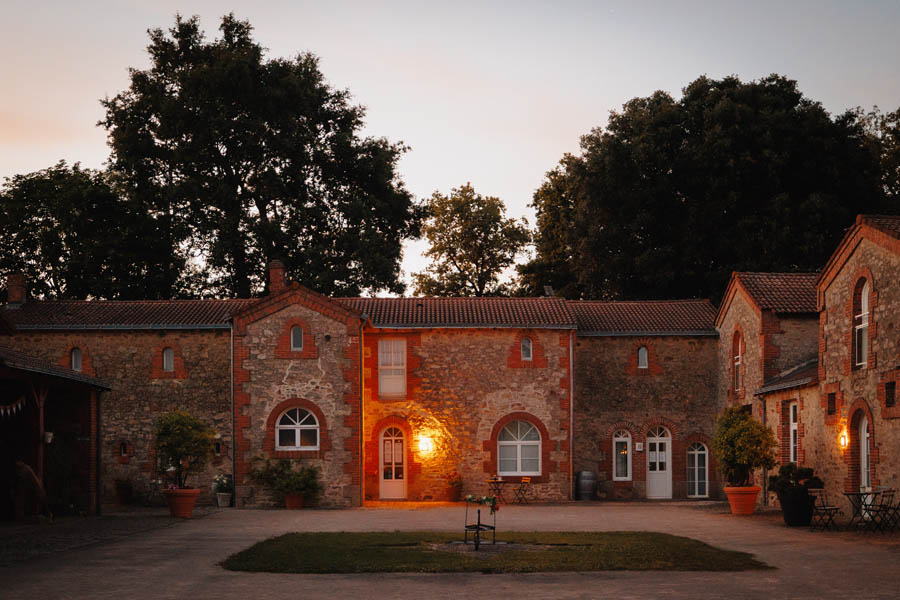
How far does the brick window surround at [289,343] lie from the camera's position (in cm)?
2961

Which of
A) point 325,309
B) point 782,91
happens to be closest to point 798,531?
point 325,309

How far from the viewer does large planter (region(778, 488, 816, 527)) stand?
70.1ft

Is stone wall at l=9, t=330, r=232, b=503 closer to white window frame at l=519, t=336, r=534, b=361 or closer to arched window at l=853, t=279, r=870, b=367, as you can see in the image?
white window frame at l=519, t=336, r=534, b=361

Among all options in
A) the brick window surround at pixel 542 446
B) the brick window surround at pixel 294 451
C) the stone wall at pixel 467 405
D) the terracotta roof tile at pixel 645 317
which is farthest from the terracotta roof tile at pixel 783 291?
the brick window surround at pixel 294 451

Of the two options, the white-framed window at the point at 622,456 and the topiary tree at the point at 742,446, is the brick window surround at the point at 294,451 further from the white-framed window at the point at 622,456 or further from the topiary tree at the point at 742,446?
the topiary tree at the point at 742,446

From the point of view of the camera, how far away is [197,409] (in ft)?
103

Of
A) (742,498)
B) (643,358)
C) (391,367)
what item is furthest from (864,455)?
(391,367)

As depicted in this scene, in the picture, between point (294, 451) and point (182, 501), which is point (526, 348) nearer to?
point (294, 451)

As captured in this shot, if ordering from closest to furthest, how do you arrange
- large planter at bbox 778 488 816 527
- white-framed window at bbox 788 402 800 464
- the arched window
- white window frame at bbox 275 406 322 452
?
large planter at bbox 778 488 816 527
the arched window
white-framed window at bbox 788 402 800 464
white window frame at bbox 275 406 322 452

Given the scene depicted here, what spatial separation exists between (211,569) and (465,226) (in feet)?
118

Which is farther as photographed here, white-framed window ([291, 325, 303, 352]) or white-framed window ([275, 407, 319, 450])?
white-framed window ([291, 325, 303, 352])

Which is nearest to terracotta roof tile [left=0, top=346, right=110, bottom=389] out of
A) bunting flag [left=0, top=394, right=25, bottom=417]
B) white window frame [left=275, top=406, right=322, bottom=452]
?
bunting flag [left=0, top=394, right=25, bottom=417]

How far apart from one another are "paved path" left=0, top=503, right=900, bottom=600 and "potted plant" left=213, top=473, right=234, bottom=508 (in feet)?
29.1

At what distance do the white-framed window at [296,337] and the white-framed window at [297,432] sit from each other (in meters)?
1.77
